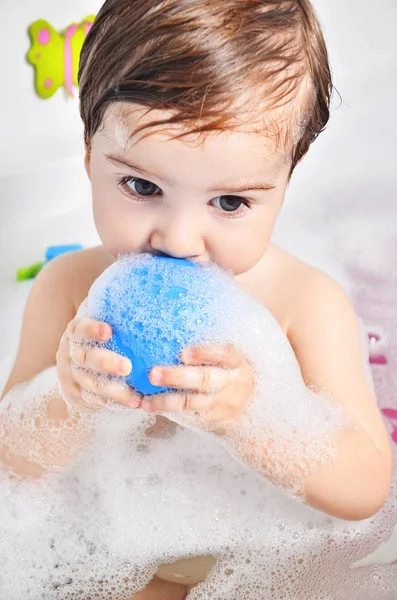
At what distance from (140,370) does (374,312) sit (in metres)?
1.07

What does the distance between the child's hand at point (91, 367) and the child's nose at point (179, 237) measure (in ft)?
0.48

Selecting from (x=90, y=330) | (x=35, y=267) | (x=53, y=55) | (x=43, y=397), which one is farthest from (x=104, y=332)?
(x=53, y=55)

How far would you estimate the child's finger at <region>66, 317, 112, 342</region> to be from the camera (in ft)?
2.99

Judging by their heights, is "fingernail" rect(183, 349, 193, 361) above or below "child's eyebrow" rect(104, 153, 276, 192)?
below

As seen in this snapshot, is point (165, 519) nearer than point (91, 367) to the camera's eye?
No

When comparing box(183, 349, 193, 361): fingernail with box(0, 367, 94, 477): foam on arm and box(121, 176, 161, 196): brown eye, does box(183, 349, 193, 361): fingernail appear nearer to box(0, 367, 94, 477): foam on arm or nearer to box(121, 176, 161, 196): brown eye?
box(121, 176, 161, 196): brown eye

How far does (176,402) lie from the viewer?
0.90 metres

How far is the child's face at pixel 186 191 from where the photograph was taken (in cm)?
95

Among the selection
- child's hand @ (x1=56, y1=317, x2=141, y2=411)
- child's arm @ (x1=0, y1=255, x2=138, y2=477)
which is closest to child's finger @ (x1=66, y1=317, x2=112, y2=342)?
child's hand @ (x1=56, y1=317, x2=141, y2=411)

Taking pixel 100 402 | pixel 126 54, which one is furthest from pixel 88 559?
pixel 126 54

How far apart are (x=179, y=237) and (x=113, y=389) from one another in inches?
8.5

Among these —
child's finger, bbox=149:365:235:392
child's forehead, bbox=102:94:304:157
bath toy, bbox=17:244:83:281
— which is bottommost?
bath toy, bbox=17:244:83:281

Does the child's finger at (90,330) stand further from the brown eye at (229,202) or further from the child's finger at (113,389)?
the brown eye at (229,202)

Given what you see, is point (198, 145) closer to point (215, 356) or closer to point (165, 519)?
point (215, 356)
